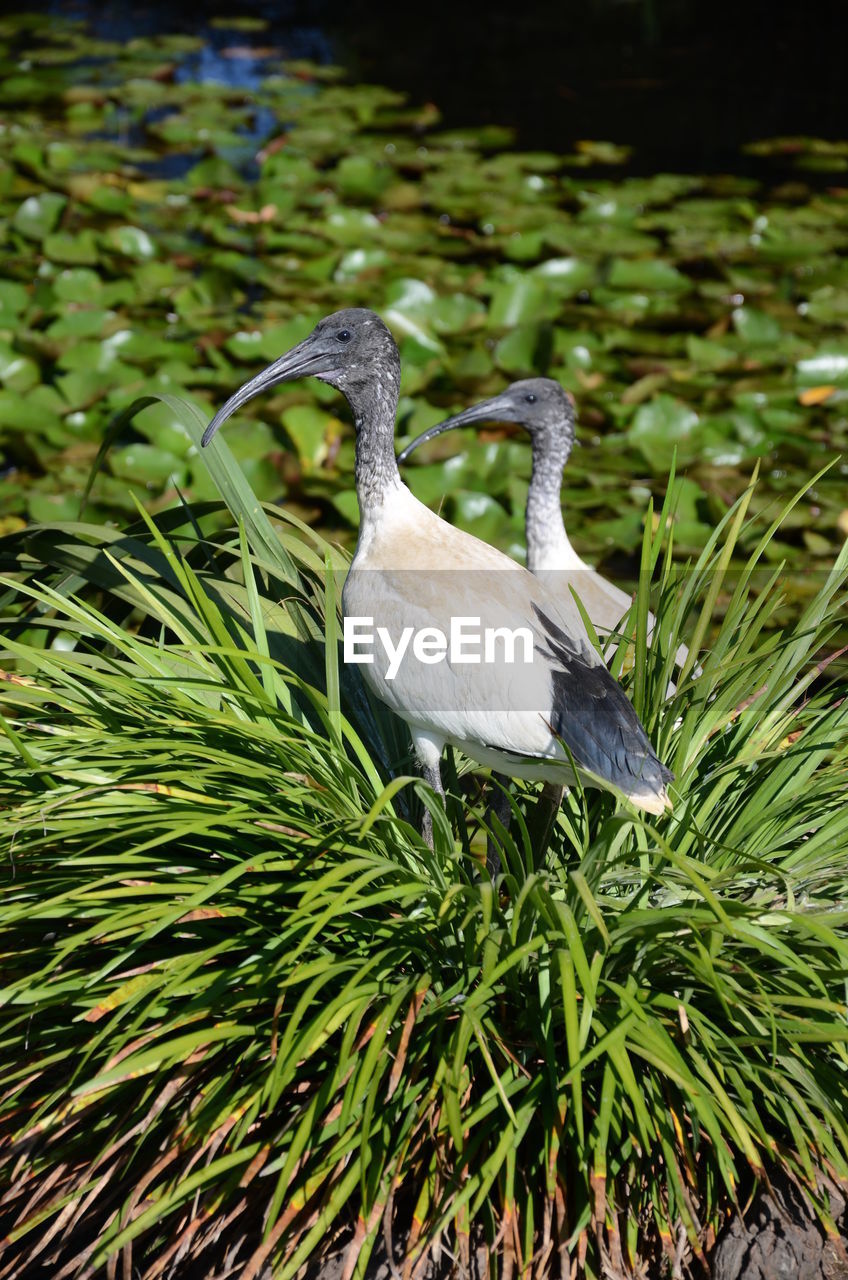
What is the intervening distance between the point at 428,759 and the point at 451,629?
0.76 feet

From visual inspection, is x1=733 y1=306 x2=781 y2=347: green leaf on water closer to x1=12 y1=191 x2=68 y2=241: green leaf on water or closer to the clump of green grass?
x1=12 y1=191 x2=68 y2=241: green leaf on water

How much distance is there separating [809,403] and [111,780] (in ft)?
11.9

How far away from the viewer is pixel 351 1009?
1.91 meters

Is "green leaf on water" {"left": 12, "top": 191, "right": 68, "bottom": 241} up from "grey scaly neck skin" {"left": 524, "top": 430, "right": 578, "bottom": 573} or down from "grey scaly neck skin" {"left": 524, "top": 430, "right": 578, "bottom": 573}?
up

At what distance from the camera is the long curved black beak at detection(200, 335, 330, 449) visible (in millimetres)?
2480

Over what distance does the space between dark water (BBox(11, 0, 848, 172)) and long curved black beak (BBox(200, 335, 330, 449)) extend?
225 inches

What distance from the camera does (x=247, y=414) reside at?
4.93m

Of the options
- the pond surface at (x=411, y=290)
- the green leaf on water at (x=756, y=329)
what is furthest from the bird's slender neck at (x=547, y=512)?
the green leaf on water at (x=756, y=329)

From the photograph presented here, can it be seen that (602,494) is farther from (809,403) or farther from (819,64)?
(819,64)

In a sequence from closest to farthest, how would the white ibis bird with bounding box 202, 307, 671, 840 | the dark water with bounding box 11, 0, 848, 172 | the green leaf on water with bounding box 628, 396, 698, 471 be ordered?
the white ibis bird with bounding box 202, 307, 671, 840 → the green leaf on water with bounding box 628, 396, 698, 471 → the dark water with bounding box 11, 0, 848, 172

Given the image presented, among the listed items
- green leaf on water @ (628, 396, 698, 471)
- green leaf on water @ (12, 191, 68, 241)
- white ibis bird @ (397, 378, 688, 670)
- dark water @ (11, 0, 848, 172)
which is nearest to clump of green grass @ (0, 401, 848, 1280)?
white ibis bird @ (397, 378, 688, 670)

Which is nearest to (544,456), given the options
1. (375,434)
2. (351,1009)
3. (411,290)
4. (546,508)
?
(546,508)

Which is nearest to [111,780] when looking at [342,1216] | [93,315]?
[342,1216]

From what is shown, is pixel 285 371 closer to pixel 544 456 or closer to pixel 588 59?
pixel 544 456
